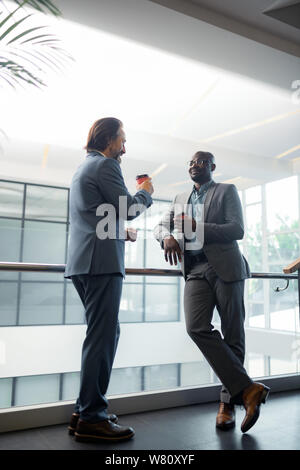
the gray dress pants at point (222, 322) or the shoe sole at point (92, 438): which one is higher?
the gray dress pants at point (222, 322)

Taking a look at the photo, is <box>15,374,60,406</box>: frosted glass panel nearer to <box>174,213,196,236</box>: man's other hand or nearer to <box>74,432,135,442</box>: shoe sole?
<box>74,432,135,442</box>: shoe sole

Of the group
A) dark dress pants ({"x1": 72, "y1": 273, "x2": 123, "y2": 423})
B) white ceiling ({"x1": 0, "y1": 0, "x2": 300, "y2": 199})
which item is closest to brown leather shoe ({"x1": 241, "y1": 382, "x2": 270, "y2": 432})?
dark dress pants ({"x1": 72, "y1": 273, "x2": 123, "y2": 423})

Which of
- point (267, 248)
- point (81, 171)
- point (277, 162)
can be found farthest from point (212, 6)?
point (267, 248)

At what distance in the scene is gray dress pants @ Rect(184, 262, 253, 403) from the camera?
7.43 ft

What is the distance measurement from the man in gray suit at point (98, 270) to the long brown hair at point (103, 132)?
108mm

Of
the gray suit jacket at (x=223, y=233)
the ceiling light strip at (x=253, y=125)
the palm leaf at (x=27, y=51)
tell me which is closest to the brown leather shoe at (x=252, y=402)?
the gray suit jacket at (x=223, y=233)

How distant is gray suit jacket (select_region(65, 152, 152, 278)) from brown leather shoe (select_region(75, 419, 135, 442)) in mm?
759

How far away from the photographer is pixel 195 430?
2268 mm

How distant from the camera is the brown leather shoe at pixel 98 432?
6.57 ft

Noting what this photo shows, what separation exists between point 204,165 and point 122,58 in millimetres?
4089

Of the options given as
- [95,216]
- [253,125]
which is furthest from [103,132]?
[253,125]

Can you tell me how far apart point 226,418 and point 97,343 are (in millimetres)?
912

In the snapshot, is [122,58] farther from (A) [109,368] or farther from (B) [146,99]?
(A) [109,368]

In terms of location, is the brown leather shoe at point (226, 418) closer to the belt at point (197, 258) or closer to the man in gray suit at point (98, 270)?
the man in gray suit at point (98, 270)
